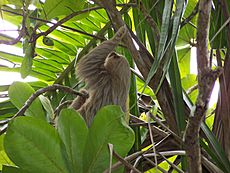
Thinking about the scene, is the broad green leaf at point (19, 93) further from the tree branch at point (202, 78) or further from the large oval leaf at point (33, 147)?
the tree branch at point (202, 78)

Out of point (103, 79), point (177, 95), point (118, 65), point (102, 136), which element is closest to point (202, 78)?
point (102, 136)

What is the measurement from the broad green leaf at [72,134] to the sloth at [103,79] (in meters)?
0.31

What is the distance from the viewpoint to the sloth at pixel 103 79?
99 cm

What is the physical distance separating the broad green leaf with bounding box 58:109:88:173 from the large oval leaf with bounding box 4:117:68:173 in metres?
0.01

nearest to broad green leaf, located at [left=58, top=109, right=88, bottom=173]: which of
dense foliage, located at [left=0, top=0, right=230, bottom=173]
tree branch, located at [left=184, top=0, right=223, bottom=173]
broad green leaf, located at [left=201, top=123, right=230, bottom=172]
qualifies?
dense foliage, located at [left=0, top=0, right=230, bottom=173]

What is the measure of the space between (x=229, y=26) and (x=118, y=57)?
0.25 m

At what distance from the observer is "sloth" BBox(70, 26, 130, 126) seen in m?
0.99

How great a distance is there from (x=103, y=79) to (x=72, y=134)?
0.46m

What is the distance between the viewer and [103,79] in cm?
109

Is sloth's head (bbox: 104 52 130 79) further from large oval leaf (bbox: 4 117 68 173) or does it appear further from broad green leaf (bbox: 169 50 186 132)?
large oval leaf (bbox: 4 117 68 173)

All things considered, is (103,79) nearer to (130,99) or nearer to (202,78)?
(130,99)

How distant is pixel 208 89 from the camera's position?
578mm

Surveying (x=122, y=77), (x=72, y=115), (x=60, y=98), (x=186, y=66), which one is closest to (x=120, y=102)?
(x=122, y=77)

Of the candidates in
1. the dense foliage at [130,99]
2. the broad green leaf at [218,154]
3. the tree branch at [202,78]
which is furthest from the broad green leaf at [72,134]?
the broad green leaf at [218,154]
